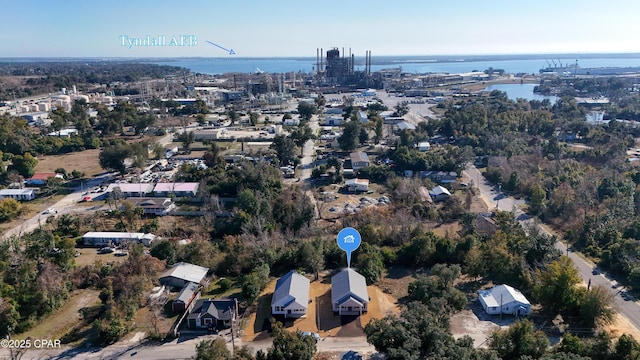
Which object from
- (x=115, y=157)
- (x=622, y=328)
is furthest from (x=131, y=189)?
(x=622, y=328)

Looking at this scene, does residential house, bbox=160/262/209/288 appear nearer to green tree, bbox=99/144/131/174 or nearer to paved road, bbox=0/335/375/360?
paved road, bbox=0/335/375/360

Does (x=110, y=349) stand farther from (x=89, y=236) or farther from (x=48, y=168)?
(x=48, y=168)

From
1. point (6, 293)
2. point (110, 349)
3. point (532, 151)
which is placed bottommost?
point (110, 349)

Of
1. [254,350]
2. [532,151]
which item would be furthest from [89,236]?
[532,151]

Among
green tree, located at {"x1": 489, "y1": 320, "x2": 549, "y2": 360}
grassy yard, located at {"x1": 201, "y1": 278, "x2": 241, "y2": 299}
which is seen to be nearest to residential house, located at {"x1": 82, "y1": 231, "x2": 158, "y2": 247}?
grassy yard, located at {"x1": 201, "y1": 278, "x2": 241, "y2": 299}

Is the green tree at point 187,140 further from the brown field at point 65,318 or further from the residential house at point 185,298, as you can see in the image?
the residential house at point 185,298

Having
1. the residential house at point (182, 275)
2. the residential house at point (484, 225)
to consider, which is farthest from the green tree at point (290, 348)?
the residential house at point (484, 225)
